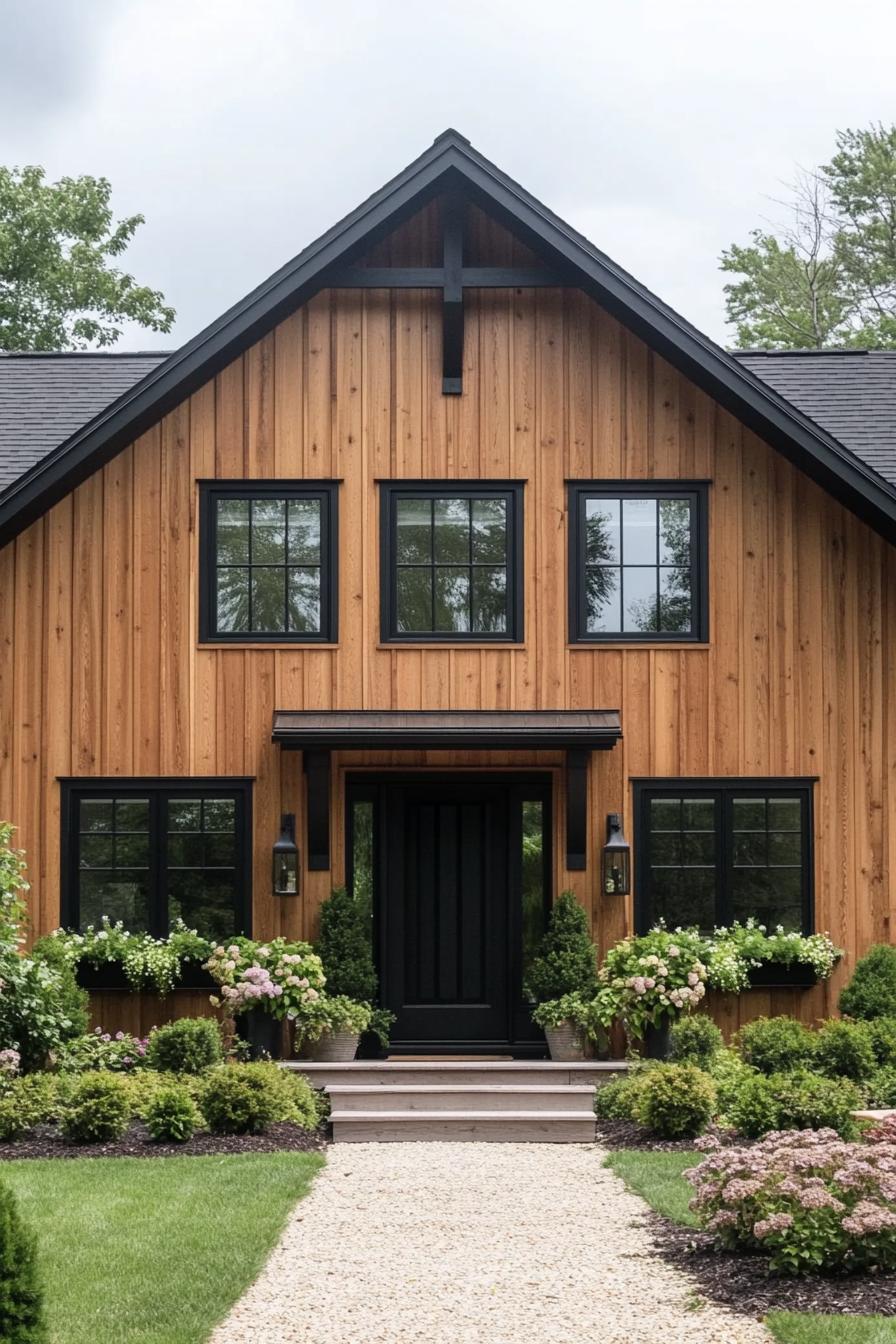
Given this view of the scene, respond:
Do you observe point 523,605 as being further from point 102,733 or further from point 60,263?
point 60,263

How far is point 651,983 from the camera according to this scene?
1248 cm

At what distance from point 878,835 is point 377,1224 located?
6.67 metres

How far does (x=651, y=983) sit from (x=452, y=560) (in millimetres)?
3816

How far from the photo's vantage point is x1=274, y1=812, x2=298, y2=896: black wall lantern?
43.1 ft

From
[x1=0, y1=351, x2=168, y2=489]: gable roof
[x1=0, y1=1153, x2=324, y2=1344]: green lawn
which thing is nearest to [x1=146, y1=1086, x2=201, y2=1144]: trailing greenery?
[x1=0, y1=1153, x2=324, y2=1344]: green lawn

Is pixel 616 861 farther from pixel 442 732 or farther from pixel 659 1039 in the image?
pixel 442 732

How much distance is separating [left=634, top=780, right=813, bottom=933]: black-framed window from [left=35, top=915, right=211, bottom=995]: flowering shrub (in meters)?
3.64

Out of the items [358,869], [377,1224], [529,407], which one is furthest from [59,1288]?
[529,407]

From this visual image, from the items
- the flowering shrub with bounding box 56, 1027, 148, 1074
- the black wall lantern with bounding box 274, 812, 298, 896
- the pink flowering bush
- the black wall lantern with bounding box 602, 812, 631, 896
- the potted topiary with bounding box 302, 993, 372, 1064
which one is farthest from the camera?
the black wall lantern with bounding box 602, 812, 631, 896

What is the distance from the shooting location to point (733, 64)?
36.2 metres

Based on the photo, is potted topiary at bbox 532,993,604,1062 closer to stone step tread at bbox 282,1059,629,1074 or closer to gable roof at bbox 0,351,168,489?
stone step tread at bbox 282,1059,629,1074

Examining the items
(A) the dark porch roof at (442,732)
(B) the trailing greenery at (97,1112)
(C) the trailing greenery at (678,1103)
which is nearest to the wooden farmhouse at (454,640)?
(A) the dark porch roof at (442,732)

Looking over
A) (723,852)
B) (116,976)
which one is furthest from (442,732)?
(116,976)

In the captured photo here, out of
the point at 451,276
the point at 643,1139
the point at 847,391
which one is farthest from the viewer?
the point at 847,391
